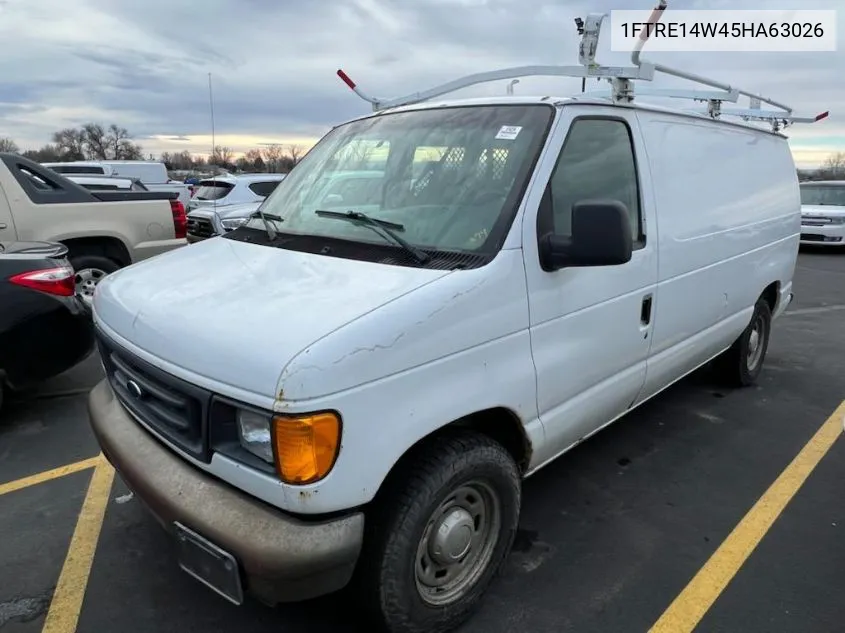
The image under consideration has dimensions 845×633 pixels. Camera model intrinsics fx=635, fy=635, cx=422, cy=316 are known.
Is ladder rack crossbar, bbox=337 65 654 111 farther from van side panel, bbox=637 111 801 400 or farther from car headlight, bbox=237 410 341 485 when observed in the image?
car headlight, bbox=237 410 341 485

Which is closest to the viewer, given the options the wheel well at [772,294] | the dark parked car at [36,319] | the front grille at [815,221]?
the dark parked car at [36,319]

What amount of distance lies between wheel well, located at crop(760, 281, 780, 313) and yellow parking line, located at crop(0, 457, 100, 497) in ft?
16.0

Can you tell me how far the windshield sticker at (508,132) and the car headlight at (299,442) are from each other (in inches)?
59.2

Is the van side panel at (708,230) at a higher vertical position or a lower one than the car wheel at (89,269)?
higher

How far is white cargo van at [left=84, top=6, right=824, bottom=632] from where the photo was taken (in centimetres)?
192

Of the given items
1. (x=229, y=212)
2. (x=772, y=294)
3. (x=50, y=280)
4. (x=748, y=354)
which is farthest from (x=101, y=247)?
(x=772, y=294)

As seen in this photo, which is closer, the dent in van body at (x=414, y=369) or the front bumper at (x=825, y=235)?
the dent in van body at (x=414, y=369)

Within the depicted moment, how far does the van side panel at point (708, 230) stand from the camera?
133 inches

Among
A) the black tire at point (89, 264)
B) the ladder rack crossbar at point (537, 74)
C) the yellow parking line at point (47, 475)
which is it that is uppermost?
the ladder rack crossbar at point (537, 74)

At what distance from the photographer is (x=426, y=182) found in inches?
110

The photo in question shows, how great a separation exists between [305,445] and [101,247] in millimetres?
6641

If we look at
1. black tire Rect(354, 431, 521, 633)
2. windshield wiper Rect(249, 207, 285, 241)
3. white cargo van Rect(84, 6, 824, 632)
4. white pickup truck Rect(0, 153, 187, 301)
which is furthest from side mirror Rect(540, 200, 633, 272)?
white pickup truck Rect(0, 153, 187, 301)

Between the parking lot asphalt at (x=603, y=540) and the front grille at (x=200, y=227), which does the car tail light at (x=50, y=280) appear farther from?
the front grille at (x=200, y=227)

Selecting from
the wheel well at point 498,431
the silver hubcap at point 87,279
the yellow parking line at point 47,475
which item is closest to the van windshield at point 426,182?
the wheel well at point 498,431
